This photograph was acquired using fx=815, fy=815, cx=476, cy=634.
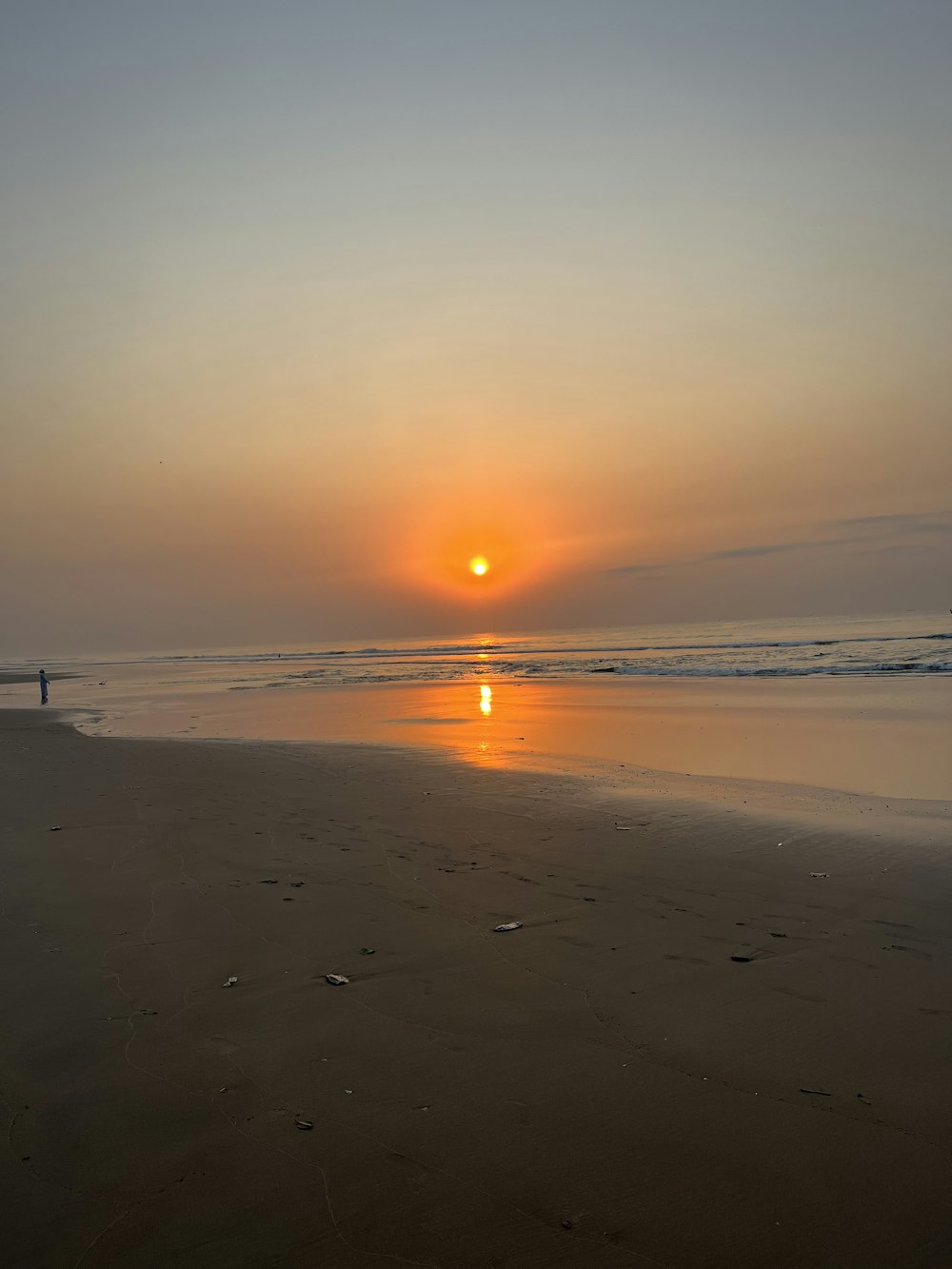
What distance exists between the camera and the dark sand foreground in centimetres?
293

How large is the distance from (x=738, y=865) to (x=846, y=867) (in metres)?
0.90

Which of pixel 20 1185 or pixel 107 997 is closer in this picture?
pixel 20 1185

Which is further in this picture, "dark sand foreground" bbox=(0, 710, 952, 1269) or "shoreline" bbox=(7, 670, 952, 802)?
"shoreline" bbox=(7, 670, 952, 802)

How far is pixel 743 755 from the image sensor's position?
1398 centimetres

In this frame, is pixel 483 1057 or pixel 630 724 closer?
pixel 483 1057

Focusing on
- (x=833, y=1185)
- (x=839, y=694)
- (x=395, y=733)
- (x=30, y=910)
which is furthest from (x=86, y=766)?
(x=839, y=694)

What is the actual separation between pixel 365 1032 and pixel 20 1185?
165 centimetres

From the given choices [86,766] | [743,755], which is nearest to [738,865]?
[743,755]

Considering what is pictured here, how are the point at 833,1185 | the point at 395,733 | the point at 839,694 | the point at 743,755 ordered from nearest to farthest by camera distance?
1. the point at 833,1185
2. the point at 743,755
3. the point at 395,733
4. the point at 839,694

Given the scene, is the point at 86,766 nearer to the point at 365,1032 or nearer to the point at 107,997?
the point at 107,997

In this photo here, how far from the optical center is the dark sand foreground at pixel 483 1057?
115 inches

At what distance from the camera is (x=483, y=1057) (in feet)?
13.3

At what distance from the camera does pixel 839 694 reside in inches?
961

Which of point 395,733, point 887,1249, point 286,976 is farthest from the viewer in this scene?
point 395,733
